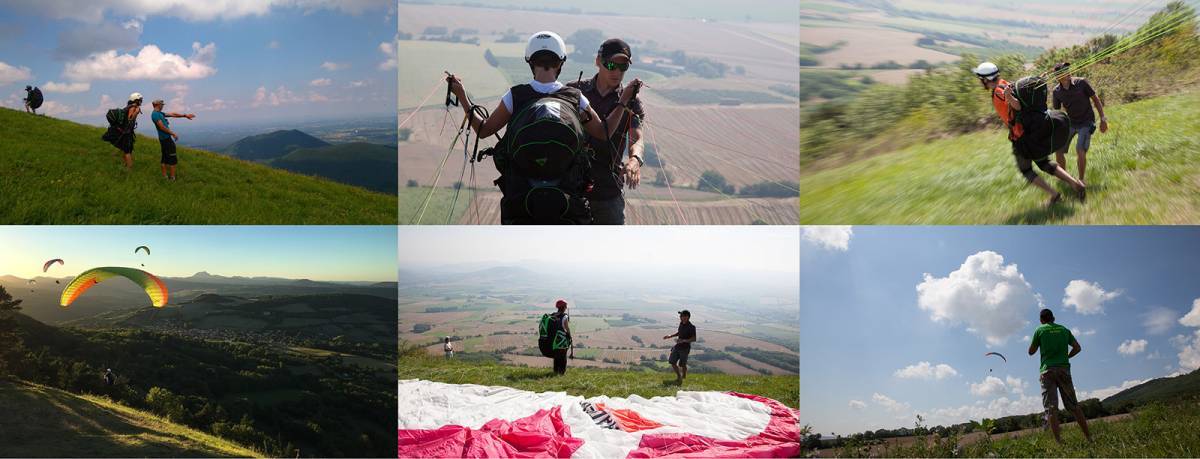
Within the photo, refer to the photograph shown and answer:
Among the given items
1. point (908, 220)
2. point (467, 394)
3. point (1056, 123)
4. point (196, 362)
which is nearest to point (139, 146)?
point (196, 362)

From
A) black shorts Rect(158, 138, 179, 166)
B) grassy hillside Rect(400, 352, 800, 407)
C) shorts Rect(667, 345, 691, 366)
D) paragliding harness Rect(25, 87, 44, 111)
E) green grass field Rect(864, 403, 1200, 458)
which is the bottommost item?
green grass field Rect(864, 403, 1200, 458)

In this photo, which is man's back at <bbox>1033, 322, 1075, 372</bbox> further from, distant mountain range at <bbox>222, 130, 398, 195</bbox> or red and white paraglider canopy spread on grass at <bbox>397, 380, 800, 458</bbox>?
distant mountain range at <bbox>222, 130, 398, 195</bbox>

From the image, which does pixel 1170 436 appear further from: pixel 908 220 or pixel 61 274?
pixel 61 274

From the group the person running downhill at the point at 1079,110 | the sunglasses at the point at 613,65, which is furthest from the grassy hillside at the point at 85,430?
the person running downhill at the point at 1079,110

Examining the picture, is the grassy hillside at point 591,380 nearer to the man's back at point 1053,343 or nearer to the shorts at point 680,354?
the shorts at point 680,354

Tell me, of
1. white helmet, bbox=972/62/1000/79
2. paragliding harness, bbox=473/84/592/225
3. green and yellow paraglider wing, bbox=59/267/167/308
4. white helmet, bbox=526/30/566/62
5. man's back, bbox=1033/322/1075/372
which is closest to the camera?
paragliding harness, bbox=473/84/592/225

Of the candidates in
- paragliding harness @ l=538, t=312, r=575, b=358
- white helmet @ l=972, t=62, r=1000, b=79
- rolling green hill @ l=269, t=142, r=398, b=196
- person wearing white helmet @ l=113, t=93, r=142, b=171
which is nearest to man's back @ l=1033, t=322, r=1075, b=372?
white helmet @ l=972, t=62, r=1000, b=79

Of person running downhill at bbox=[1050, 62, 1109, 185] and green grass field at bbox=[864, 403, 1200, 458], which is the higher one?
person running downhill at bbox=[1050, 62, 1109, 185]
